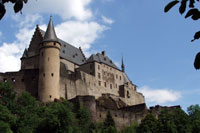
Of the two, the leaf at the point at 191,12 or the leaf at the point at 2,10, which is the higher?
the leaf at the point at 2,10

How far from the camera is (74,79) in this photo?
54.7m

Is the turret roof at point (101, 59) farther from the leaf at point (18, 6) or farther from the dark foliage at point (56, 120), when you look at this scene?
the leaf at point (18, 6)

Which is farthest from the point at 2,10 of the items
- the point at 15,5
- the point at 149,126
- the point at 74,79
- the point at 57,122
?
the point at 74,79

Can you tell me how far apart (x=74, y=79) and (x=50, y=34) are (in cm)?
848

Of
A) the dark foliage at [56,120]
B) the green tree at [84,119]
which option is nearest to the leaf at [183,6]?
the dark foliage at [56,120]

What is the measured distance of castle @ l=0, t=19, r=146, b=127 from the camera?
1836 inches

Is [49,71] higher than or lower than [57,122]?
higher

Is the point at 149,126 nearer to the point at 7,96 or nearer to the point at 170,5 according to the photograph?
the point at 7,96

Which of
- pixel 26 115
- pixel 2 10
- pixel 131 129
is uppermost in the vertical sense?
pixel 26 115

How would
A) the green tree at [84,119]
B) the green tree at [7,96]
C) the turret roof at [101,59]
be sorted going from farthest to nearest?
the turret roof at [101,59] < the green tree at [84,119] < the green tree at [7,96]

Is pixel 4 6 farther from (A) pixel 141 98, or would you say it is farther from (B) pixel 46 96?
(A) pixel 141 98

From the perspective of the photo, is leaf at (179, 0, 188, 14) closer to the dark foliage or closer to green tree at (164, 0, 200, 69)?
green tree at (164, 0, 200, 69)

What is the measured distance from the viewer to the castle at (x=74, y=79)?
153 feet

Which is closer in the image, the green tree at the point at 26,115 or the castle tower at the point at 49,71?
the green tree at the point at 26,115
